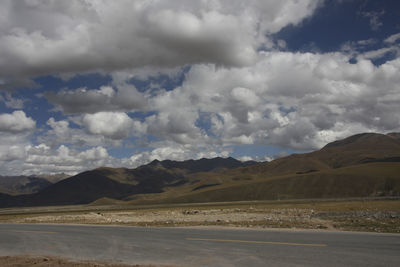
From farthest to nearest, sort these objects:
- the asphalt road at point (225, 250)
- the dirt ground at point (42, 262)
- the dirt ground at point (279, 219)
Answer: the dirt ground at point (279, 219)
the dirt ground at point (42, 262)
the asphalt road at point (225, 250)

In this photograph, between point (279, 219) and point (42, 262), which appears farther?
point (279, 219)

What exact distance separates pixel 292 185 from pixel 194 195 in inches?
2075

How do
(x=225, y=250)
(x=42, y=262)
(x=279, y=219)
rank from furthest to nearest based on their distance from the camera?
(x=279, y=219) → (x=225, y=250) → (x=42, y=262)

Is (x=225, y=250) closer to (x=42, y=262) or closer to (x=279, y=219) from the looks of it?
(x=42, y=262)

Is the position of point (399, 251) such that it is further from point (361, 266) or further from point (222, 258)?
point (222, 258)

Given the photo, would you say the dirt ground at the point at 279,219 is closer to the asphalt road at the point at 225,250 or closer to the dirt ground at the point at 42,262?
the asphalt road at the point at 225,250

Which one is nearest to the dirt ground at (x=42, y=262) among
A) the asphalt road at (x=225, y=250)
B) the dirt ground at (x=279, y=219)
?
the asphalt road at (x=225, y=250)

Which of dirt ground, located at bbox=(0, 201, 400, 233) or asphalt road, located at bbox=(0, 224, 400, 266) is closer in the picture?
asphalt road, located at bbox=(0, 224, 400, 266)

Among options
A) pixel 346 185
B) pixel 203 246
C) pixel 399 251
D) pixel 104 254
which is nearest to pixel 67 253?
pixel 104 254

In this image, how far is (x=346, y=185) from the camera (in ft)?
538

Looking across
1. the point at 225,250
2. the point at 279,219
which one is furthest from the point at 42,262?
the point at 279,219

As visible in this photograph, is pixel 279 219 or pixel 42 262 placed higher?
pixel 42 262

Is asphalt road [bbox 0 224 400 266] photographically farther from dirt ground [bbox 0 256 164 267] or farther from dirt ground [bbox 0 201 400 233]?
dirt ground [bbox 0 201 400 233]

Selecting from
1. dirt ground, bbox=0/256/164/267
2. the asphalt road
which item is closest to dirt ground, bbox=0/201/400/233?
the asphalt road
